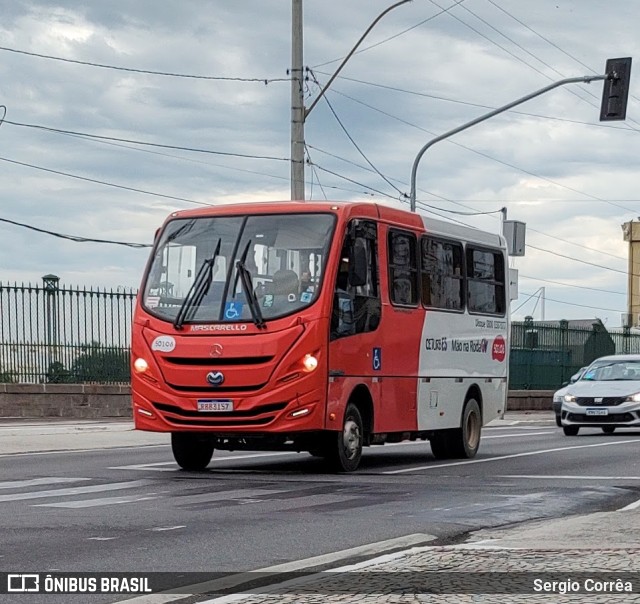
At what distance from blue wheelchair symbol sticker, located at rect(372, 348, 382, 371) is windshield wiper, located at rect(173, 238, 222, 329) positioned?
7.24 ft

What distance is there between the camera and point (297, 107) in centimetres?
2881

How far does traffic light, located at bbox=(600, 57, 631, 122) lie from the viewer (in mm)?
26672

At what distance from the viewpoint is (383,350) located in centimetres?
1780

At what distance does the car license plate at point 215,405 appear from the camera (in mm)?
16209

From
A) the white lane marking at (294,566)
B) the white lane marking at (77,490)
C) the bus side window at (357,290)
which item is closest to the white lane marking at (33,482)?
the white lane marking at (77,490)

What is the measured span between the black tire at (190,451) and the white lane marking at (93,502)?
3.68m

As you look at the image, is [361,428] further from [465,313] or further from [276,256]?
[465,313]

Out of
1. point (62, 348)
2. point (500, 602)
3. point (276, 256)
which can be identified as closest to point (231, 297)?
point (276, 256)

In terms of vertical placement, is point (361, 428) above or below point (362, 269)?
below

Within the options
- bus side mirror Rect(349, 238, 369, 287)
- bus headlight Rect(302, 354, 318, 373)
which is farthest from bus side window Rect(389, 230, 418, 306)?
bus headlight Rect(302, 354, 318, 373)

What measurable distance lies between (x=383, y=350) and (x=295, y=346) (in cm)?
195

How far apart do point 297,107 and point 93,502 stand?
17.0 metres

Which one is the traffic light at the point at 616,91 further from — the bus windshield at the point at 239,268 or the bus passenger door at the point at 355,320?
the bus windshield at the point at 239,268

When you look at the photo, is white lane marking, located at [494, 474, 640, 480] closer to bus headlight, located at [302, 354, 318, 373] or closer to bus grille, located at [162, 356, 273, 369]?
bus headlight, located at [302, 354, 318, 373]
